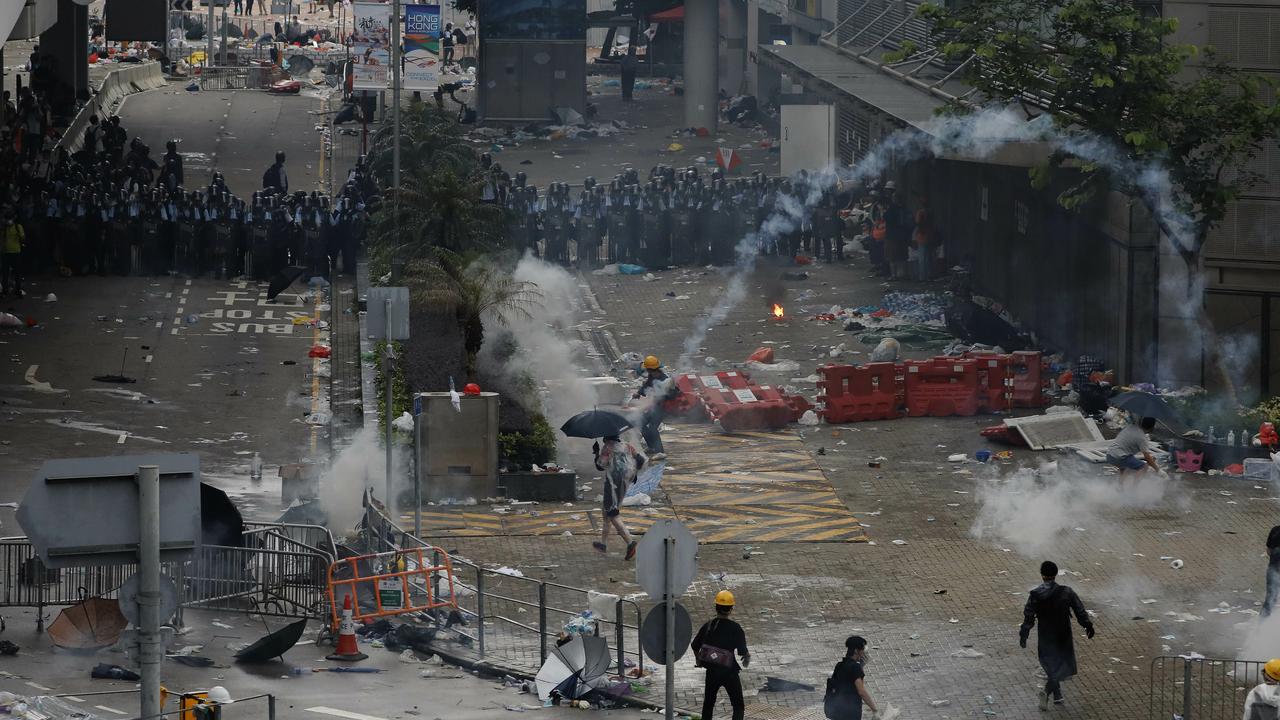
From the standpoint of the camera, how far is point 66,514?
29.2ft

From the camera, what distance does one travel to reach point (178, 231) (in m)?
34.4

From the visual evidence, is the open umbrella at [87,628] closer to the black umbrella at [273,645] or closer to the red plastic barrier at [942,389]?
the black umbrella at [273,645]

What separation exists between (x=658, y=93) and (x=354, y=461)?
43503 mm

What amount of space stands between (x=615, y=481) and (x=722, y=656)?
5.41 metres

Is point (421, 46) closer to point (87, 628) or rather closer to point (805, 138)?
point (805, 138)

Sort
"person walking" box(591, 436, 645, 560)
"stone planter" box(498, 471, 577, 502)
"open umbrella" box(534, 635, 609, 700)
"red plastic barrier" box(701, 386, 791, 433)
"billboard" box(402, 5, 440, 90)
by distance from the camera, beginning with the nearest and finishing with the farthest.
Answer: "open umbrella" box(534, 635, 609, 700), "person walking" box(591, 436, 645, 560), "stone planter" box(498, 471, 577, 502), "red plastic barrier" box(701, 386, 791, 433), "billboard" box(402, 5, 440, 90)

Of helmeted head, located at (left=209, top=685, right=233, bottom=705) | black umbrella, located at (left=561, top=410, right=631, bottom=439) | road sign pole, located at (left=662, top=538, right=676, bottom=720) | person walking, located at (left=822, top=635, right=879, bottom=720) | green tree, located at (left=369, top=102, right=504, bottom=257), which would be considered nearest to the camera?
road sign pole, located at (left=662, top=538, right=676, bottom=720)

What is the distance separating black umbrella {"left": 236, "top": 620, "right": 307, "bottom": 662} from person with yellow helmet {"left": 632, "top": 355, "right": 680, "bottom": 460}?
813cm

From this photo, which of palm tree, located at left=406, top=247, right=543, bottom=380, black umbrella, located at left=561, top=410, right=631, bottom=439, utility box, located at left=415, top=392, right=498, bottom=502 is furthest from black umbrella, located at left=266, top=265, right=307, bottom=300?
black umbrella, located at left=561, top=410, right=631, bottom=439

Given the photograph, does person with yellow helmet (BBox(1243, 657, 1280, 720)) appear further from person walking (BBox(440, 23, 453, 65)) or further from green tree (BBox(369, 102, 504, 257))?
person walking (BBox(440, 23, 453, 65))

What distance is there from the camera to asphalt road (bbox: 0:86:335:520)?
76.5ft

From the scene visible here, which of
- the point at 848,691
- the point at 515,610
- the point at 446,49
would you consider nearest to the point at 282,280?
the point at 515,610

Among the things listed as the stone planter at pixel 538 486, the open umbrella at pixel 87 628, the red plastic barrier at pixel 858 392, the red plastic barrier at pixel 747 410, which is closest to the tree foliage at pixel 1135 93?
the red plastic barrier at pixel 858 392

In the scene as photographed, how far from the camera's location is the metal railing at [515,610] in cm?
1591
